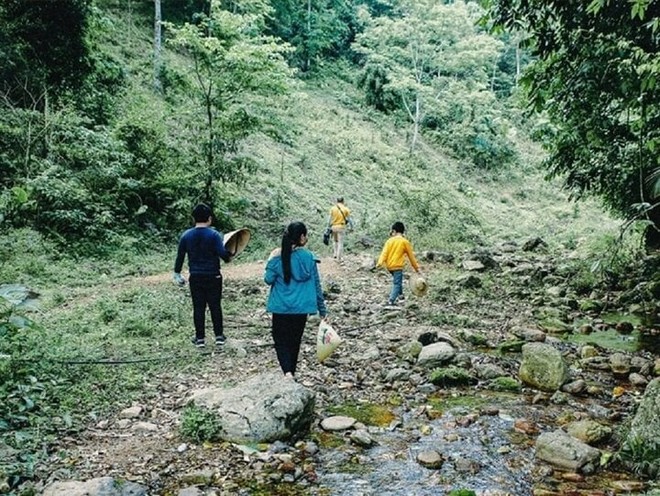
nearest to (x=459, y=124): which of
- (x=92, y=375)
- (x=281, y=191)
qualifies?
(x=281, y=191)

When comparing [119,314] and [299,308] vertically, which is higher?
[299,308]

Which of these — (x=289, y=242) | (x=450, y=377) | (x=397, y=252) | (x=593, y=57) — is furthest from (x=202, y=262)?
(x=593, y=57)

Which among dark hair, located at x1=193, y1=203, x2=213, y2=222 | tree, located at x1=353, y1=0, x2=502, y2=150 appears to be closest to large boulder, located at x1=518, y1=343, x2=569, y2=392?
dark hair, located at x1=193, y1=203, x2=213, y2=222

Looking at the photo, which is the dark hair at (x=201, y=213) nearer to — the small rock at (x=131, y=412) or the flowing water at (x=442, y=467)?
the small rock at (x=131, y=412)

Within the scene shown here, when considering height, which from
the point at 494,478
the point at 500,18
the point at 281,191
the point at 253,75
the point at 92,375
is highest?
the point at 253,75

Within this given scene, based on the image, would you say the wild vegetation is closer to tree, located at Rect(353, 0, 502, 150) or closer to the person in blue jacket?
tree, located at Rect(353, 0, 502, 150)

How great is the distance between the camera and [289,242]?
5.82 metres

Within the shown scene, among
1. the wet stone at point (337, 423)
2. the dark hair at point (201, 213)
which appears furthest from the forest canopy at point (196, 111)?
the dark hair at point (201, 213)

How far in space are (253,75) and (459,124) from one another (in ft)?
87.4

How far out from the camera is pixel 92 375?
6.18 meters

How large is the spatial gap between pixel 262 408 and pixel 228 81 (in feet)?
39.3

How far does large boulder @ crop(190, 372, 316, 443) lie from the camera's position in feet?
16.8

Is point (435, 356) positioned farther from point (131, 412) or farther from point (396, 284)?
point (131, 412)

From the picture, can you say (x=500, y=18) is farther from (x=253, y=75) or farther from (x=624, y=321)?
(x=253, y=75)
